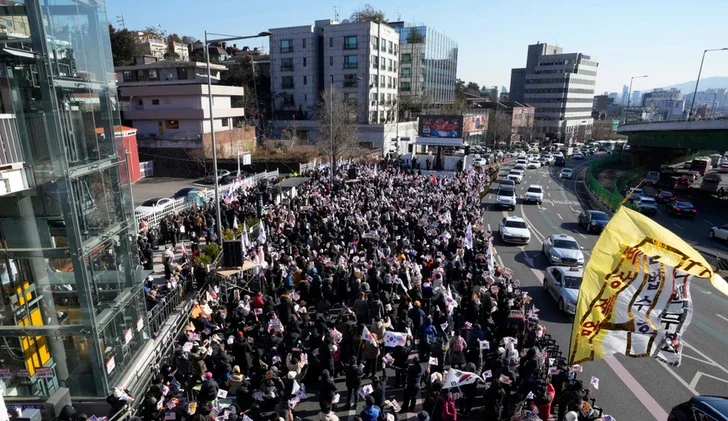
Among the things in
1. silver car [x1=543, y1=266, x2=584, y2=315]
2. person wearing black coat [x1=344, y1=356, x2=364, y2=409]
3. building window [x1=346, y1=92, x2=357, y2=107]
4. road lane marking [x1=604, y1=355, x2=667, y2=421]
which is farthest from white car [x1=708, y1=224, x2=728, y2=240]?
building window [x1=346, y1=92, x2=357, y2=107]

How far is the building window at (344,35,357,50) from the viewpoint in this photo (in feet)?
201

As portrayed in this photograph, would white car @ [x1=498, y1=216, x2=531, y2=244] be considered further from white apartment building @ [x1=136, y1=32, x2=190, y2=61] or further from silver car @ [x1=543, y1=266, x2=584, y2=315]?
white apartment building @ [x1=136, y1=32, x2=190, y2=61]

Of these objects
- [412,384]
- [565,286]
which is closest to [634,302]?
[412,384]

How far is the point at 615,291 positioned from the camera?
6.43m

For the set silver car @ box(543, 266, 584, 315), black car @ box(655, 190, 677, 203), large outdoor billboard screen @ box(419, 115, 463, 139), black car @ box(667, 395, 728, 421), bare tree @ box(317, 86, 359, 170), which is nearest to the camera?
black car @ box(667, 395, 728, 421)

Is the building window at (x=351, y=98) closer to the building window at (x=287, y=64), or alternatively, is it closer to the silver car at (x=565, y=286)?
the building window at (x=287, y=64)

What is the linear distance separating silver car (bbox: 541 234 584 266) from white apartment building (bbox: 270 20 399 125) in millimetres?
45066

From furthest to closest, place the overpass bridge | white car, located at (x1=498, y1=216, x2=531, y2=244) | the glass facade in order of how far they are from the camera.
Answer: the overpass bridge < white car, located at (x1=498, y1=216, x2=531, y2=244) < the glass facade

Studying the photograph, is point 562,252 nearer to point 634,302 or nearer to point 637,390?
point 637,390

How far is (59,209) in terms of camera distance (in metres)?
8.46

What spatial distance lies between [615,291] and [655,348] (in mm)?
960

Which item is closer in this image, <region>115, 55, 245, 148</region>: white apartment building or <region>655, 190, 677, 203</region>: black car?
<region>655, 190, 677, 203</region>: black car

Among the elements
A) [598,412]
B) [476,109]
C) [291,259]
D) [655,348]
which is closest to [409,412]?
[598,412]

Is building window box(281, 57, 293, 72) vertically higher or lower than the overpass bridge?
higher
